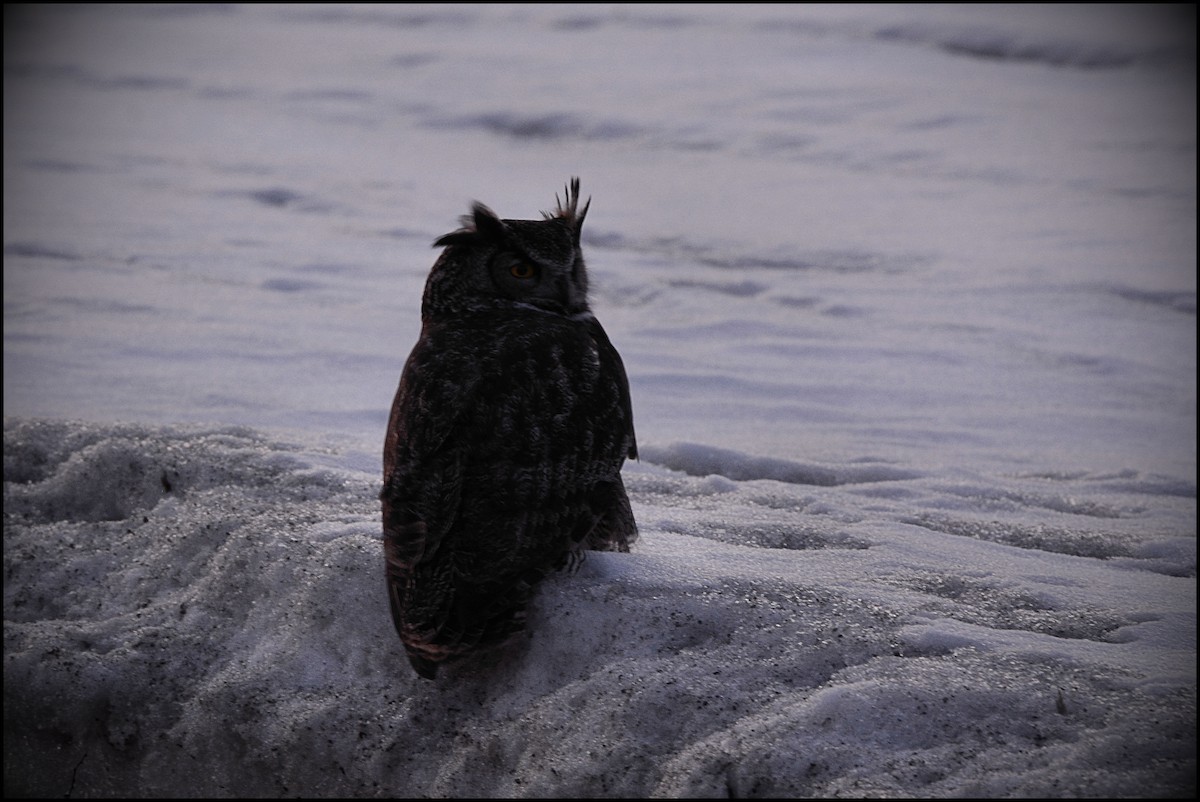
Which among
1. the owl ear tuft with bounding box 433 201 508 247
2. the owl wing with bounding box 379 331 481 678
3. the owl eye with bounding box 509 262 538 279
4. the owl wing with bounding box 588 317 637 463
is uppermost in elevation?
the owl ear tuft with bounding box 433 201 508 247

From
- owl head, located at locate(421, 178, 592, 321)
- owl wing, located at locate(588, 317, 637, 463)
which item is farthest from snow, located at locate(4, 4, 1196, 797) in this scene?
owl head, located at locate(421, 178, 592, 321)

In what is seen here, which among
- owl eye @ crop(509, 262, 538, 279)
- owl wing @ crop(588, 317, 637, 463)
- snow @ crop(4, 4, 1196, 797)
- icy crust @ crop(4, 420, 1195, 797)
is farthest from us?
owl eye @ crop(509, 262, 538, 279)

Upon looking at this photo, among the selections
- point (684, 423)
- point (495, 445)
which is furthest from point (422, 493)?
point (684, 423)

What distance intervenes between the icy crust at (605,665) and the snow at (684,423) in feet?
0.04

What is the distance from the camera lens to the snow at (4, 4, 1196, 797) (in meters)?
2.35

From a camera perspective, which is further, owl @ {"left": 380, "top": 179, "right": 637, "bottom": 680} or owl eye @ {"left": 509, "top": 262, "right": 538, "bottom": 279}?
owl eye @ {"left": 509, "top": 262, "right": 538, "bottom": 279}

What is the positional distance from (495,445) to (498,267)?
2.05ft

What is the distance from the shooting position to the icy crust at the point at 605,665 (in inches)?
84.6

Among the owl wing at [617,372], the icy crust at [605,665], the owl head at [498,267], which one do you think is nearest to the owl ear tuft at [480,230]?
the owl head at [498,267]

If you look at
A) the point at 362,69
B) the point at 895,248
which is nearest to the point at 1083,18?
the point at 895,248

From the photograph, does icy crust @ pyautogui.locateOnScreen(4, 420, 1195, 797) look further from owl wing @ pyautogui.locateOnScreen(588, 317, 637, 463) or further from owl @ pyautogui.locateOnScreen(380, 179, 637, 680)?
owl wing @ pyautogui.locateOnScreen(588, 317, 637, 463)

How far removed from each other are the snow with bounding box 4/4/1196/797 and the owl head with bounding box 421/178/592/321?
76 cm

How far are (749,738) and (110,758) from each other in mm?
1745

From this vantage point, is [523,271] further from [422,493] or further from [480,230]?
[422,493]
